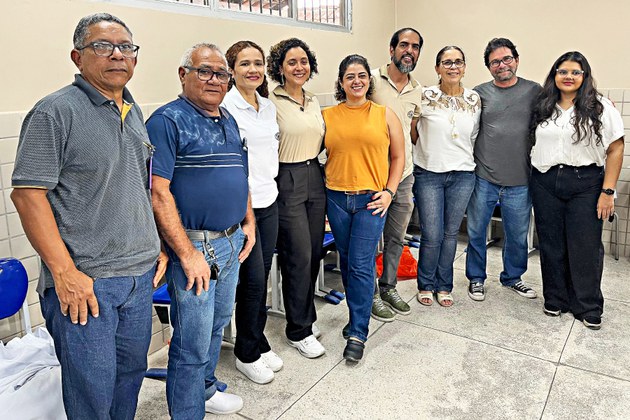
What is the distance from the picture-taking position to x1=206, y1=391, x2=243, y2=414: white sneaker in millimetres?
2223

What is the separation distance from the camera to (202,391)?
1926 millimetres

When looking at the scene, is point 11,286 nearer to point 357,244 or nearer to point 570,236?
point 357,244

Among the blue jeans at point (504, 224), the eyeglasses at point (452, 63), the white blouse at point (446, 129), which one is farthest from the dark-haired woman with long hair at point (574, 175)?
the eyeglasses at point (452, 63)

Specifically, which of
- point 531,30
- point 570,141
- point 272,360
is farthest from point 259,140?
point 531,30

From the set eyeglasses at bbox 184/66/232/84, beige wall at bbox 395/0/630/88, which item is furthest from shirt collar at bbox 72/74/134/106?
beige wall at bbox 395/0/630/88

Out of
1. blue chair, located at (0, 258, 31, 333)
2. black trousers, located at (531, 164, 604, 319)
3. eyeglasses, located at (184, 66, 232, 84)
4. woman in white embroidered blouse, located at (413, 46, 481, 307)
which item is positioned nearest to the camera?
eyeglasses, located at (184, 66, 232, 84)

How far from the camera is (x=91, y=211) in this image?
1390 millimetres

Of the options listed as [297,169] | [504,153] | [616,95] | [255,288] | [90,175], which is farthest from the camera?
[616,95]

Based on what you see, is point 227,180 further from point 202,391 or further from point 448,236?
point 448,236

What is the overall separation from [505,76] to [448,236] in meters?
1.02

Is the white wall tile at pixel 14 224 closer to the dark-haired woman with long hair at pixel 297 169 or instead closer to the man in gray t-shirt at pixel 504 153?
the dark-haired woman with long hair at pixel 297 169

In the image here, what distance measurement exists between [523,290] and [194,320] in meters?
2.46

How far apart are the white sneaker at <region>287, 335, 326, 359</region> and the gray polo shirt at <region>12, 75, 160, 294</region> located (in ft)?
4.46

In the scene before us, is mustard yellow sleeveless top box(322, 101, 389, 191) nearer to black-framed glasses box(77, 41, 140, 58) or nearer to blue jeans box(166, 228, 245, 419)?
blue jeans box(166, 228, 245, 419)
